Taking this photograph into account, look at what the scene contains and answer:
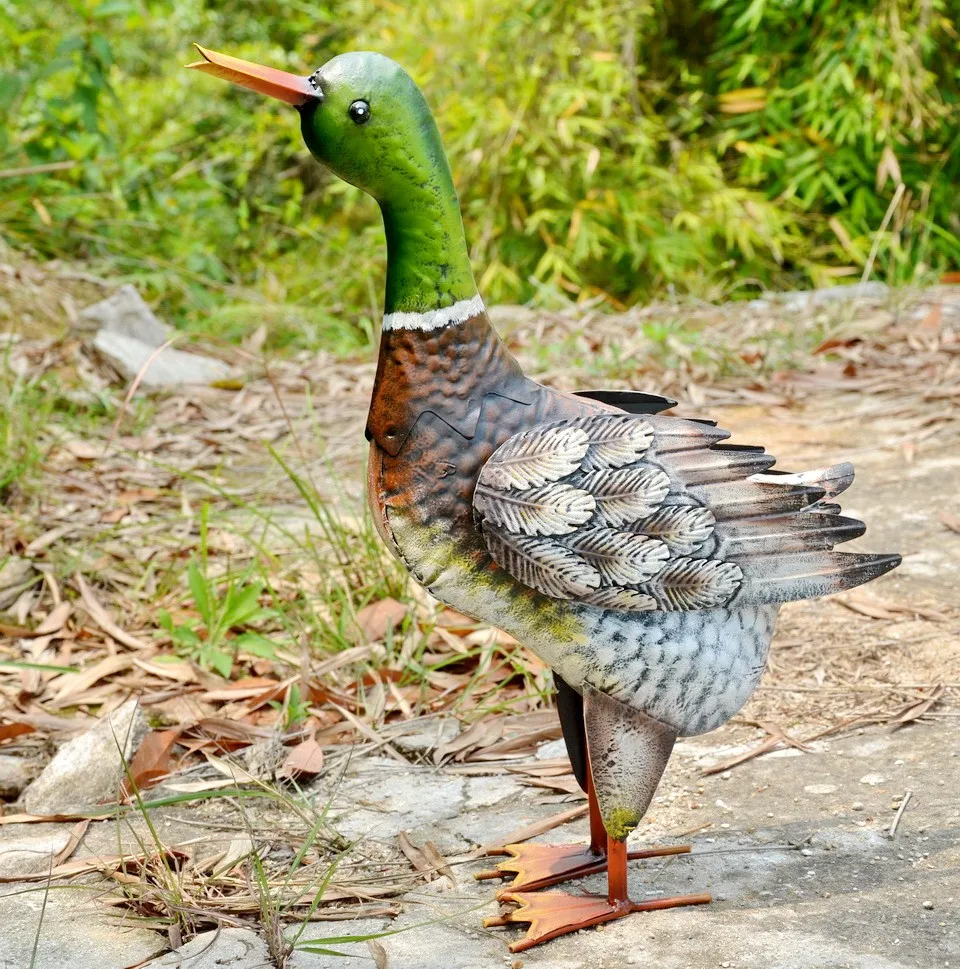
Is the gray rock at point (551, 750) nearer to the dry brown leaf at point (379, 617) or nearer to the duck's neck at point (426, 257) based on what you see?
the dry brown leaf at point (379, 617)

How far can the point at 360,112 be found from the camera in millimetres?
1984

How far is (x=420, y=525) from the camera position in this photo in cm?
204

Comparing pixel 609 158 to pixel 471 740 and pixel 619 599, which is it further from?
pixel 619 599

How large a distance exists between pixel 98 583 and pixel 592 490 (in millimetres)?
2180

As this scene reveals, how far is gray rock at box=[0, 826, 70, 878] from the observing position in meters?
2.43

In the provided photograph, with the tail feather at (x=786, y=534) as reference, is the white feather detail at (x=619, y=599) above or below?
below

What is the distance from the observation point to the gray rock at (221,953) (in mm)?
2025

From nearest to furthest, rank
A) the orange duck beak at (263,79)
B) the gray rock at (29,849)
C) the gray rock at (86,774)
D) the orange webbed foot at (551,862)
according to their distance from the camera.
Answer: the orange duck beak at (263,79), the orange webbed foot at (551,862), the gray rock at (29,849), the gray rock at (86,774)

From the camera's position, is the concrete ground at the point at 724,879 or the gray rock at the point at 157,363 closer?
the concrete ground at the point at 724,879

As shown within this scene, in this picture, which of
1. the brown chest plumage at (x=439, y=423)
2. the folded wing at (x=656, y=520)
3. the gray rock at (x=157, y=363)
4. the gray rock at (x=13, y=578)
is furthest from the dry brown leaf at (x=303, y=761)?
the gray rock at (x=157, y=363)

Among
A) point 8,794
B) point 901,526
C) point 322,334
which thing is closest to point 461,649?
point 8,794

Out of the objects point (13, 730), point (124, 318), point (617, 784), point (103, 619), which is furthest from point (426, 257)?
point (124, 318)

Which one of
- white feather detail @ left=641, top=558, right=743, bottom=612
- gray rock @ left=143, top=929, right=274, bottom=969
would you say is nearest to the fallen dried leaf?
white feather detail @ left=641, top=558, right=743, bottom=612

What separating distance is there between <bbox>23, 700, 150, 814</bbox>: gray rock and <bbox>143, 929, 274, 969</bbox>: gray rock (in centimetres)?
65
